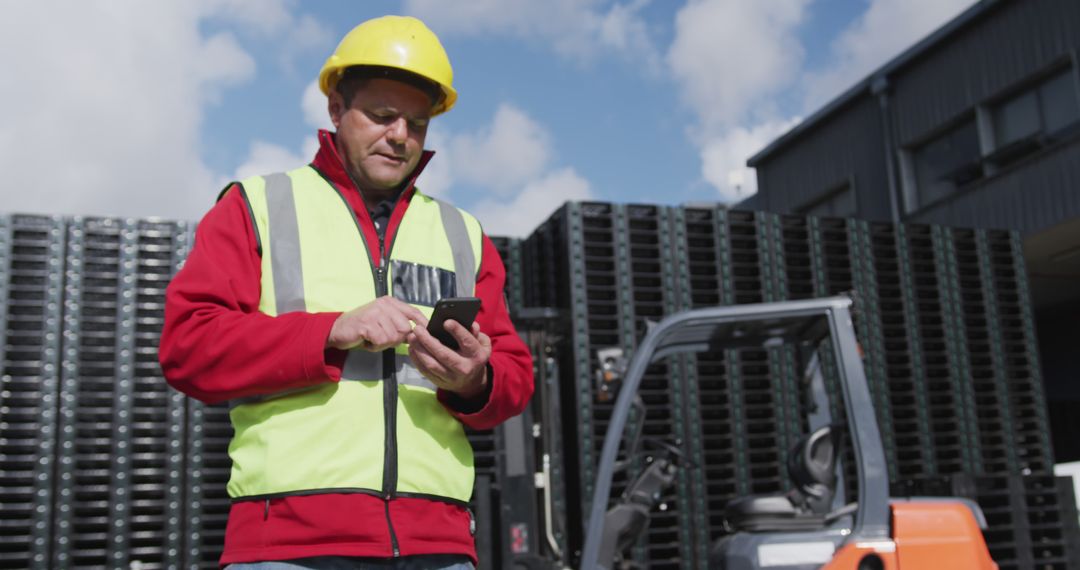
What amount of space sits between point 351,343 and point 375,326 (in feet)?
0.14

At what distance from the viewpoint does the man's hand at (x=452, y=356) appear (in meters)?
1.34

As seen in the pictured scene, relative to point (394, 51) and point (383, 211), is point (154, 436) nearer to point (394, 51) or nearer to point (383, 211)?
point (383, 211)

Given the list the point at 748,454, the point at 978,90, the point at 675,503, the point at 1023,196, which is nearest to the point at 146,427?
the point at 675,503

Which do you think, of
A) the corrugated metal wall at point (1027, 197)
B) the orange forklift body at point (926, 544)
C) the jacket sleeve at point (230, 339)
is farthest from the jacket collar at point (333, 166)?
the corrugated metal wall at point (1027, 197)

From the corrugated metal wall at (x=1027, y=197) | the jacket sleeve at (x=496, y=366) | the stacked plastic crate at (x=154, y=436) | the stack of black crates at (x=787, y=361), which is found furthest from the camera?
the corrugated metal wall at (x=1027, y=197)

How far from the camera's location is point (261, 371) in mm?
1315

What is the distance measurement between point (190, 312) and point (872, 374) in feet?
17.9

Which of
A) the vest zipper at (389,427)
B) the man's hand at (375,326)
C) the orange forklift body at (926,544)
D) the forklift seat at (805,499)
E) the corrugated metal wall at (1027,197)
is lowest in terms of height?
the orange forklift body at (926,544)

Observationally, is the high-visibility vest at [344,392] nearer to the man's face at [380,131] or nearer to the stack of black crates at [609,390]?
the man's face at [380,131]

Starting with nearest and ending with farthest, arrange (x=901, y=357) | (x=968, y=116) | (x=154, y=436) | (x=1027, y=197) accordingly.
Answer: (x=154, y=436) → (x=901, y=357) → (x=1027, y=197) → (x=968, y=116)

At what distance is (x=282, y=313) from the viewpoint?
1422 millimetres

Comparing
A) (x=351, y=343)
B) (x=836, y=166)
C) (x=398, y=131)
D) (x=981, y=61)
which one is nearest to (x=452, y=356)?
(x=351, y=343)

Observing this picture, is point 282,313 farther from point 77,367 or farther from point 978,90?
point 978,90

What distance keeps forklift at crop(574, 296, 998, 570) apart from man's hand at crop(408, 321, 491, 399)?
2.37 metres
